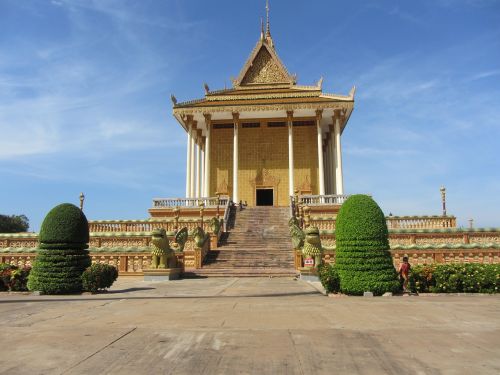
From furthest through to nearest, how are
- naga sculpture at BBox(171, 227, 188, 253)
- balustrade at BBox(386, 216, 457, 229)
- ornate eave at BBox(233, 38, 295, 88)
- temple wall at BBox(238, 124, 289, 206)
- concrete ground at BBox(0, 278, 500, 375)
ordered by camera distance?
ornate eave at BBox(233, 38, 295, 88) < temple wall at BBox(238, 124, 289, 206) < balustrade at BBox(386, 216, 457, 229) < naga sculpture at BBox(171, 227, 188, 253) < concrete ground at BBox(0, 278, 500, 375)

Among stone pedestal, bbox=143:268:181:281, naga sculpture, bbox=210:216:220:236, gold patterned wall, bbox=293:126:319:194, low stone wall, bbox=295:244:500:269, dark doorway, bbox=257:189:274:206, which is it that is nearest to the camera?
stone pedestal, bbox=143:268:181:281

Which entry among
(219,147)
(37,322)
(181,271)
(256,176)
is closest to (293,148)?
(256,176)

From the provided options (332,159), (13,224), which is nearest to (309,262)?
(332,159)

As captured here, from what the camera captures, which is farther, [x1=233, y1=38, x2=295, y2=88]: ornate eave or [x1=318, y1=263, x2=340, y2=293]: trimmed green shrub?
[x1=233, y1=38, x2=295, y2=88]: ornate eave

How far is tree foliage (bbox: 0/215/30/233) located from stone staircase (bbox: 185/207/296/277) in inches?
1541

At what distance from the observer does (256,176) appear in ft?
111

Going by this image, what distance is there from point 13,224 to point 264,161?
37.8m

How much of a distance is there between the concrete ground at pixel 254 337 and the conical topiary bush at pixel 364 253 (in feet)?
2.92

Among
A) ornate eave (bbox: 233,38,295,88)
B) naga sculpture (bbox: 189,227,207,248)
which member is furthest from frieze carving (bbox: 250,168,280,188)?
naga sculpture (bbox: 189,227,207,248)

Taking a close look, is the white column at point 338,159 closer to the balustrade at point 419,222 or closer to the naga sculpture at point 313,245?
the balustrade at point 419,222

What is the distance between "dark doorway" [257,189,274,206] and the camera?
112 ft

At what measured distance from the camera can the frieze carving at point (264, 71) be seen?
119 feet

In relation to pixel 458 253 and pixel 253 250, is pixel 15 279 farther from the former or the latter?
pixel 458 253

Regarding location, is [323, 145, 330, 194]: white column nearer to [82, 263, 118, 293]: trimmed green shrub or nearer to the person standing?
the person standing
